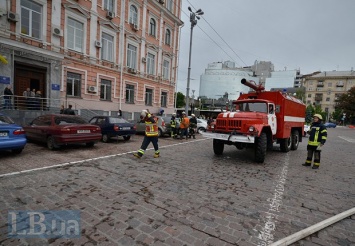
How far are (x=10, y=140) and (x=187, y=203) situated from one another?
6.10 metres

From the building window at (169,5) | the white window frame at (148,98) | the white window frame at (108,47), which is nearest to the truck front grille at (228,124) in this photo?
the white window frame at (108,47)

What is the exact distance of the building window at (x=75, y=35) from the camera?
1604 cm

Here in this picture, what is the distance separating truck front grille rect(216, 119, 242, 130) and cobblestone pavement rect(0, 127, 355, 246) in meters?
1.34

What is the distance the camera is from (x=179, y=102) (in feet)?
273

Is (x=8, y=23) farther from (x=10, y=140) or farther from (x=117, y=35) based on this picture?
(x=10, y=140)

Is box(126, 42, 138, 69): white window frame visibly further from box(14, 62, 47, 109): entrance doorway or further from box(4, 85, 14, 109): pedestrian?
box(4, 85, 14, 109): pedestrian

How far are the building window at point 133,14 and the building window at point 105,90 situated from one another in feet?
22.4

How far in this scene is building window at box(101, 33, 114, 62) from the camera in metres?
18.8

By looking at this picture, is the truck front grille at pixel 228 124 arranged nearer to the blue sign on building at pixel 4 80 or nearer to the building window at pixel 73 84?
the blue sign on building at pixel 4 80

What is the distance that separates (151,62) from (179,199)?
21.8 meters

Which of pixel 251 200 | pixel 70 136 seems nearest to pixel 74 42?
pixel 70 136

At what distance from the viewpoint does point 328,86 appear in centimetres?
9031

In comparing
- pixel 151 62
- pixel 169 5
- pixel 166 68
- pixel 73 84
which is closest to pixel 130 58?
pixel 151 62

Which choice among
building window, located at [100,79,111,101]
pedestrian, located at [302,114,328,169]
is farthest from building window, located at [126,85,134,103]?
pedestrian, located at [302,114,328,169]
